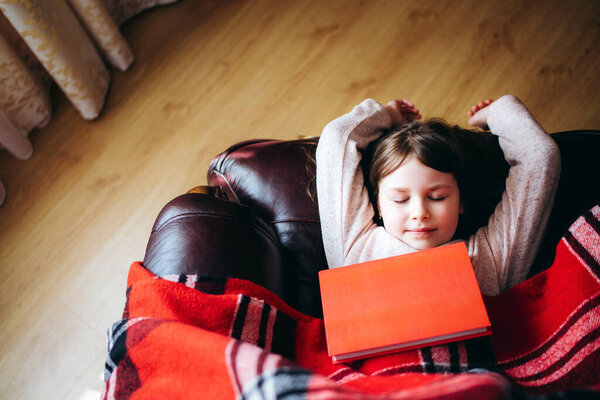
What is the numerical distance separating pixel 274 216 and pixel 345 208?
0.51 ft

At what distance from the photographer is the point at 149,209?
1458 mm

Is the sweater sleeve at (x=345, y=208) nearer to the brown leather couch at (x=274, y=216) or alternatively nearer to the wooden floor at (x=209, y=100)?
the brown leather couch at (x=274, y=216)

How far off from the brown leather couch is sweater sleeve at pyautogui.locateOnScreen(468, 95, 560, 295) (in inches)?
1.8

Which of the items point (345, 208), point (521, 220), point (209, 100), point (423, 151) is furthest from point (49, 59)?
point (521, 220)

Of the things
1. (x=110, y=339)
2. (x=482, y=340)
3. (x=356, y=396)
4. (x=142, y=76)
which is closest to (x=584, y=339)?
(x=482, y=340)

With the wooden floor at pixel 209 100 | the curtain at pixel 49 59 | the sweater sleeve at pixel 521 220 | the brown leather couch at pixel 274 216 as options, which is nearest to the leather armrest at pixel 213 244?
the brown leather couch at pixel 274 216

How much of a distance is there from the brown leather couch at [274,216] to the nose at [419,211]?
0.62 feet

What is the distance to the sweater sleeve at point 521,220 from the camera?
0.88 metres

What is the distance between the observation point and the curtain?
1.33 metres

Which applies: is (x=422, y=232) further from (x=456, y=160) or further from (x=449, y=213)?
(x=456, y=160)

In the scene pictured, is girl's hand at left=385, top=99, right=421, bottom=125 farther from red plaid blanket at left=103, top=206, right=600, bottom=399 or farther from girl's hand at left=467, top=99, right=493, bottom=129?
red plaid blanket at left=103, top=206, right=600, bottom=399

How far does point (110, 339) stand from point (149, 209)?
2.58 ft

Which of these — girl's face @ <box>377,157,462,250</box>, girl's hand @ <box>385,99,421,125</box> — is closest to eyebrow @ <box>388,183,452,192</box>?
girl's face @ <box>377,157,462,250</box>

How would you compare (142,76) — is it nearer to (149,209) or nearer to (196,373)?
(149,209)
